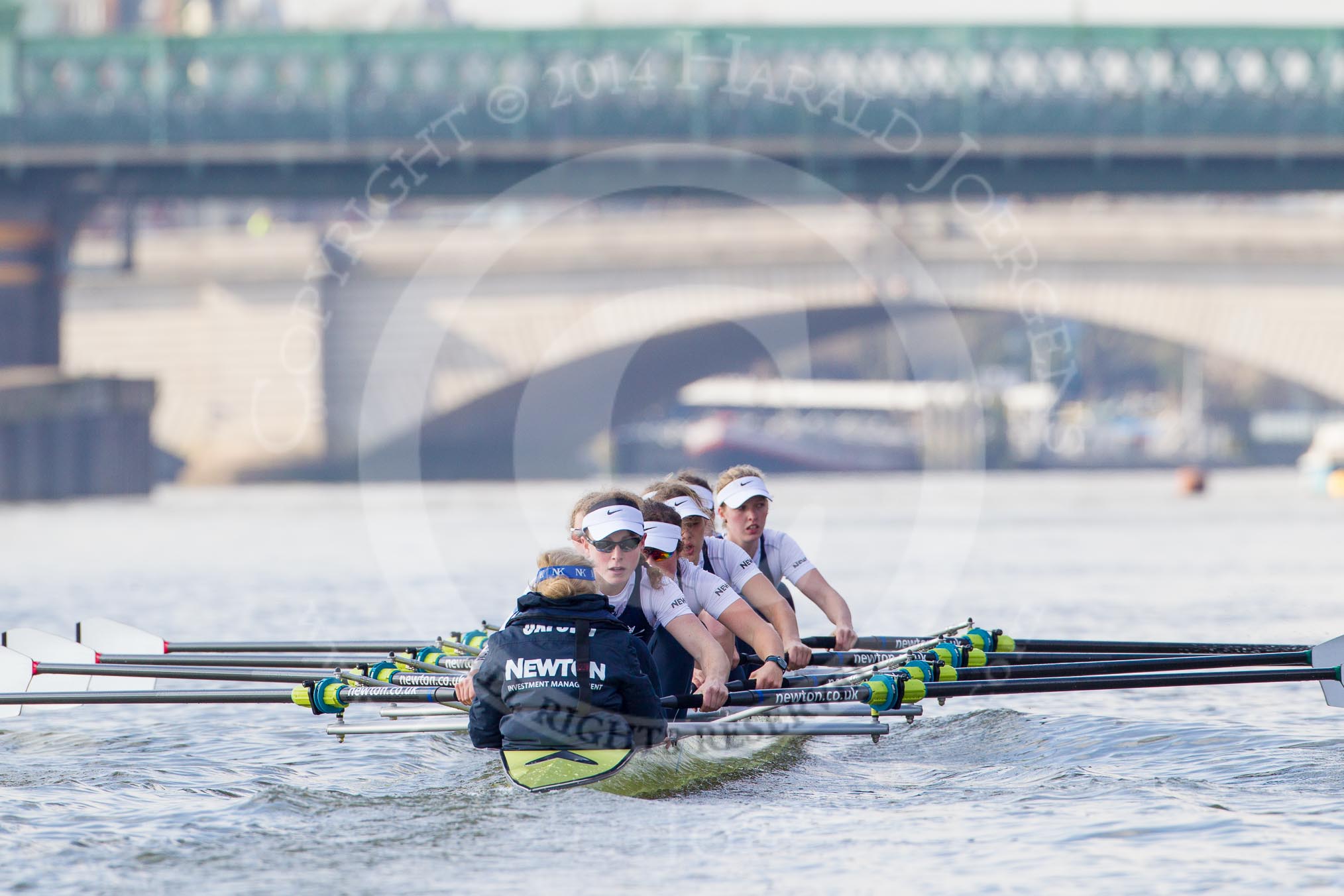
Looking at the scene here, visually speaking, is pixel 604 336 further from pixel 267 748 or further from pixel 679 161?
pixel 267 748

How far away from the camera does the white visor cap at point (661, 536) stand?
1090 centimetres

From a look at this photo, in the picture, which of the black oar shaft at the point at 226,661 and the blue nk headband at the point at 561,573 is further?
the black oar shaft at the point at 226,661

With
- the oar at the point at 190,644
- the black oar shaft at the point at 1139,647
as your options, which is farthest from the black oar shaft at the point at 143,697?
the black oar shaft at the point at 1139,647

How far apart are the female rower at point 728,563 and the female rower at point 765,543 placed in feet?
0.60

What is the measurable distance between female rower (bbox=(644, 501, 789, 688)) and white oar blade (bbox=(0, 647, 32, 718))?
4537mm

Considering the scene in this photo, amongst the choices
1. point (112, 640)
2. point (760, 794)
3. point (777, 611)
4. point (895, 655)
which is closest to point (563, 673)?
point (760, 794)

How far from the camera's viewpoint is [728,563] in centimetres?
1260

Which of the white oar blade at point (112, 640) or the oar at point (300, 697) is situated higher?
the white oar blade at point (112, 640)

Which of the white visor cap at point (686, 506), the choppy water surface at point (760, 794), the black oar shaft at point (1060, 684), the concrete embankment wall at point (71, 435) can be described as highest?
the concrete embankment wall at point (71, 435)

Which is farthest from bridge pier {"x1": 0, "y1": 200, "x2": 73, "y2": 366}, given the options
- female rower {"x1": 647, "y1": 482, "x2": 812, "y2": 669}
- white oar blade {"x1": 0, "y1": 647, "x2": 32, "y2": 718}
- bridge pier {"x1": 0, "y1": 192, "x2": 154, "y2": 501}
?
female rower {"x1": 647, "y1": 482, "x2": 812, "y2": 669}

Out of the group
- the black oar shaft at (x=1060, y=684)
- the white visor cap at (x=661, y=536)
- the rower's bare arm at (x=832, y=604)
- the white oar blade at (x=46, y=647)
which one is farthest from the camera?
the white oar blade at (x=46, y=647)

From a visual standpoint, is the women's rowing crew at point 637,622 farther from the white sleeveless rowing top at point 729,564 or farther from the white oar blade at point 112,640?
the white oar blade at point 112,640

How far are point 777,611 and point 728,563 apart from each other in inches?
19.6

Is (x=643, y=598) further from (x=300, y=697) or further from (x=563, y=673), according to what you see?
(x=300, y=697)
